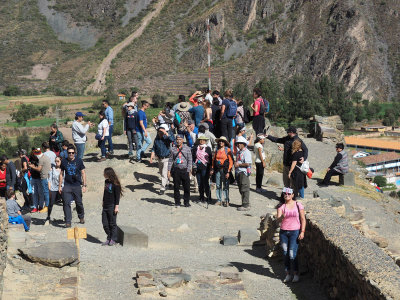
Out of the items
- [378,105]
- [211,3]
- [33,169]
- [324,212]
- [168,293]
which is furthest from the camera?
[211,3]

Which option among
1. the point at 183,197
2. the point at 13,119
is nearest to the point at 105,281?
the point at 183,197

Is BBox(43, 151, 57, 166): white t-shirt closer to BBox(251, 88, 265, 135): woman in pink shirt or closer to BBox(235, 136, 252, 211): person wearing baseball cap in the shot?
BBox(235, 136, 252, 211): person wearing baseball cap

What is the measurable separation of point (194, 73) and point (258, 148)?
8719cm

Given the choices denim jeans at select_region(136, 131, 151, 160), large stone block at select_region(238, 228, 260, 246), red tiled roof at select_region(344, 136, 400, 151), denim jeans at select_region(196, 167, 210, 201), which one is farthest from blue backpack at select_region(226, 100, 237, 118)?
red tiled roof at select_region(344, 136, 400, 151)

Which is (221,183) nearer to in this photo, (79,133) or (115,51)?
(79,133)

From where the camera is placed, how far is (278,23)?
113 meters

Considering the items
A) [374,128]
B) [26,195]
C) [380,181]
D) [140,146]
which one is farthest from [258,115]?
[374,128]

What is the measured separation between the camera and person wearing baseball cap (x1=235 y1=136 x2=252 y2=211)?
13562mm

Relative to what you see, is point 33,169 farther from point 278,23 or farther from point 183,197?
point 278,23

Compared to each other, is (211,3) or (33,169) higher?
(211,3)

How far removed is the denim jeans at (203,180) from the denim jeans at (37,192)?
3.53 metres

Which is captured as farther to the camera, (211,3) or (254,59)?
(211,3)

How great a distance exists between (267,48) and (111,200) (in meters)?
101

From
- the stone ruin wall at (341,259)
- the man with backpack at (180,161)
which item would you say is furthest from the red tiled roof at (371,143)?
the stone ruin wall at (341,259)
